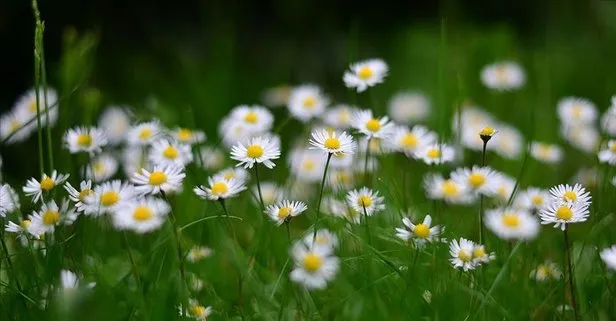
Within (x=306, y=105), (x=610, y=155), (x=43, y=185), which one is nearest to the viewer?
(x=43, y=185)

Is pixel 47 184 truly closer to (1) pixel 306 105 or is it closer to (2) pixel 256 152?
(2) pixel 256 152

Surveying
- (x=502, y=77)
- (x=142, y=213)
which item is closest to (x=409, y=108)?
(x=502, y=77)

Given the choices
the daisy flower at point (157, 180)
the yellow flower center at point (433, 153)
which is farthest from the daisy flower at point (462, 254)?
the daisy flower at point (157, 180)

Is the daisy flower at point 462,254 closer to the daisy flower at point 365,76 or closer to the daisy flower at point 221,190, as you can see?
the daisy flower at point 221,190

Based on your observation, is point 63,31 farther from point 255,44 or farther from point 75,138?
point 75,138

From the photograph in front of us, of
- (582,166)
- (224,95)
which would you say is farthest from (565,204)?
(224,95)
